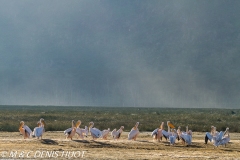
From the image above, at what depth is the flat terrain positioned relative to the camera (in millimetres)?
17223

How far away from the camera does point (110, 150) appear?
18.9 metres

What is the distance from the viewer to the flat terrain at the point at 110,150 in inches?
678

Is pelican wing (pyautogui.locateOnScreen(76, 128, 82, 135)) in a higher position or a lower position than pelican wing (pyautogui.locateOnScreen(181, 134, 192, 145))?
higher

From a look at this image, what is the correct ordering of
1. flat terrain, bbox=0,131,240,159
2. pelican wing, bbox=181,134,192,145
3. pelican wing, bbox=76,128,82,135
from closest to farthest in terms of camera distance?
flat terrain, bbox=0,131,240,159 < pelican wing, bbox=181,134,192,145 < pelican wing, bbox=76,128,82,135

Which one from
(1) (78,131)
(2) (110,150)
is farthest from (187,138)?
(1) (78,131)

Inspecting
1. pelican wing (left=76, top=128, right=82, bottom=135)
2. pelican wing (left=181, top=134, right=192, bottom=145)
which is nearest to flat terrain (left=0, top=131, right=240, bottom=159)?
pelican wing (left=181, top=134, right=192, bottom=145)

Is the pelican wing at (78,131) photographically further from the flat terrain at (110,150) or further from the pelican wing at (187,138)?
the pelican wing at (187,138)

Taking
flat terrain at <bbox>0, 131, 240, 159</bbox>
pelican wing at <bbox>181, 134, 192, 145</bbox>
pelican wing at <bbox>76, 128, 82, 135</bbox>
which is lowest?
flat terrain at <bbox>0, 131, 240, 159</bbox>

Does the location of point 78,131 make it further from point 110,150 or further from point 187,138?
point 187,138

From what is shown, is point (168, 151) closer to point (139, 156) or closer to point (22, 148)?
point (139, 156)

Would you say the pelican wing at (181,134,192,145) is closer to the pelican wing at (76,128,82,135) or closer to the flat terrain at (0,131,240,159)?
the flat terrain at (0,131,240,159)

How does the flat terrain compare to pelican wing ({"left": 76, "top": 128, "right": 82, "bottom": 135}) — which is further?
pelican wing ({"left": 76, "top": 128, "right": 82, "bottom": 135})

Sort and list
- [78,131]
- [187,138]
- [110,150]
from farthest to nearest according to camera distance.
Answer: [78,131] → [187,138] → [110,150]

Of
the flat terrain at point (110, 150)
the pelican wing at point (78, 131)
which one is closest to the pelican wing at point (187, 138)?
the flat terrain at point (110, 150)
